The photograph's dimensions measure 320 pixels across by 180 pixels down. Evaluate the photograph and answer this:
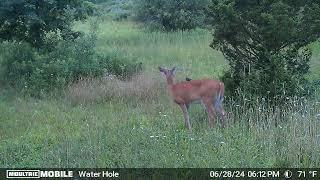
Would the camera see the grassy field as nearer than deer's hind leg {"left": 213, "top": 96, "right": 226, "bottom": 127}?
Yes

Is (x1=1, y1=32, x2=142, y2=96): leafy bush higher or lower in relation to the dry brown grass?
higher

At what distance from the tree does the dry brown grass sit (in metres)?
1.78

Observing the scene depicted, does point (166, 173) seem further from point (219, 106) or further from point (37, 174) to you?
point (219, 106)

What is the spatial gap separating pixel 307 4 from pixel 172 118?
10.7ft

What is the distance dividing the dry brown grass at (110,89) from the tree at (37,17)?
1779mm

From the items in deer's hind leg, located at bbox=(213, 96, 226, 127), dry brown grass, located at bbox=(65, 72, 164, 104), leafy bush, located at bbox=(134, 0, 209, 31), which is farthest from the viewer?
leafy bush, located at bbox=(134, 0, 209, 31)

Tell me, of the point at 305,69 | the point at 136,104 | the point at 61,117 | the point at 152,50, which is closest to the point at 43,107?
the point at 61,117

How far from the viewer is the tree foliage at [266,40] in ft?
30.3

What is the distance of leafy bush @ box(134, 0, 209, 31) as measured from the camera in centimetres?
2469

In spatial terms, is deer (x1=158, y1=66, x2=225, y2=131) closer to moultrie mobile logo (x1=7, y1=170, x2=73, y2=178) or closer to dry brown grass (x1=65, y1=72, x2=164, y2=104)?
dry brown grass (x1=65, y1=72, x2=164, y2=104)

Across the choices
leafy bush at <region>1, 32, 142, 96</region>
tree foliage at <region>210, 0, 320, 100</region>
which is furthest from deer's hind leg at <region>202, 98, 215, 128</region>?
leafy bush at <region>1, 32, 142, 96</region>

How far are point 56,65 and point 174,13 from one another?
13.1m

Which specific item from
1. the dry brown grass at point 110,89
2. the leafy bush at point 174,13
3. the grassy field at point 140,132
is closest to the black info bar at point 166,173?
the grassy field at point 140,132

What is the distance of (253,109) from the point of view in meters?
9.09
